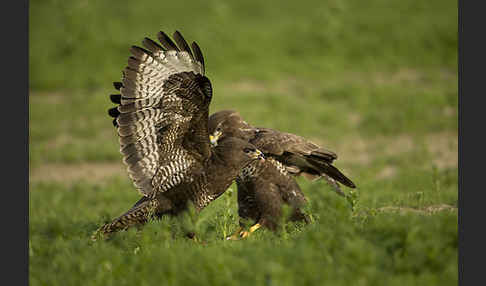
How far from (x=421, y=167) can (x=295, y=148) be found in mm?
4902

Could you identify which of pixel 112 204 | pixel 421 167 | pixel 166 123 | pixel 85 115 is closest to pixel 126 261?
pixel 166 123

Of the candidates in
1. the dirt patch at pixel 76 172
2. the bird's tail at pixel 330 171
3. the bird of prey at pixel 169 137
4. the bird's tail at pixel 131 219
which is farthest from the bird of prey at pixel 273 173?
the dirt patch at pixel 76 172

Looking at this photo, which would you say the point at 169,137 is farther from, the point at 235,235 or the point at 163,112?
the point at 235,235

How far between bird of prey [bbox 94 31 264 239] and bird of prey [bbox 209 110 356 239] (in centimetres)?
35

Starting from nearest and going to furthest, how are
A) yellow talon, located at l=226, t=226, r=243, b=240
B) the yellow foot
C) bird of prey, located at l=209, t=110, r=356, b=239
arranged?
yellow talon, located at l=226, t=226, r=243, b=240, the yellow foot, bird of prey, located at l=209, t=110, r=356, b=239

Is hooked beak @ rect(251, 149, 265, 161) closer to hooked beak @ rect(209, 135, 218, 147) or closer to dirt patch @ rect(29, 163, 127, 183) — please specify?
hooked beak @ rect(209, 135, 218, 147)

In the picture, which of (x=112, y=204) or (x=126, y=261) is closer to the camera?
(x=126, y=261)

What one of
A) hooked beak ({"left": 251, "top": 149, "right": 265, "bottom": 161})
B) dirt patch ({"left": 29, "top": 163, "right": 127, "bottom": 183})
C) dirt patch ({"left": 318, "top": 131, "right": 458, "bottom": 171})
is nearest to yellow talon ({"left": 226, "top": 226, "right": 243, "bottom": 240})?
hooked beak ({"left": 251, "top": 149, "right": 265, "bottom": 161})

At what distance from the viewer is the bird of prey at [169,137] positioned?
5.47 meters

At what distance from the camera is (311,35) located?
58.4ft

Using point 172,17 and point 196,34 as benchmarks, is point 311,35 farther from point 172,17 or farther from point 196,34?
point 172,17

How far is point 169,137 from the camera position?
18.8 ft

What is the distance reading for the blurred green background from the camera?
4.49 meters

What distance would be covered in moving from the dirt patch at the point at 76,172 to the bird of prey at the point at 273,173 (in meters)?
5.32
